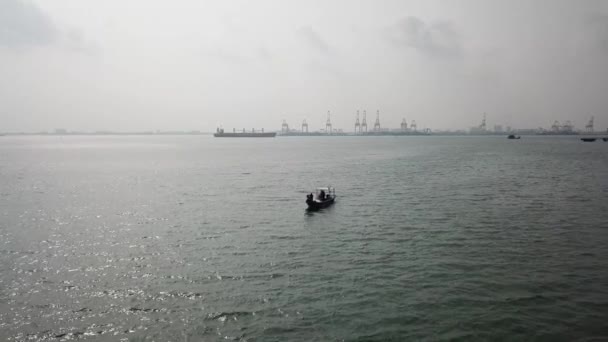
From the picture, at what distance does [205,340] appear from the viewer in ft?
50.3

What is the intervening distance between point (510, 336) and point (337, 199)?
33.1m

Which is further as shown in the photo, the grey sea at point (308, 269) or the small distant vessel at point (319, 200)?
the small distant vessel at point (319, 200)

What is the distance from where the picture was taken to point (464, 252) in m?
25.9

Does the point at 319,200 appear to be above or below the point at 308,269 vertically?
above

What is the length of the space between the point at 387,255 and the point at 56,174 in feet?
264

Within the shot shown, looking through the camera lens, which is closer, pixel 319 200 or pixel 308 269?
pixel 308 269

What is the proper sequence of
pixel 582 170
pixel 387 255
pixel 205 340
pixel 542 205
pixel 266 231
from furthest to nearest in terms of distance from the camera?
pixel 582 170 → pixel 542 205 → pixel 266 231 → pixel 387 255 → pixel 205 340

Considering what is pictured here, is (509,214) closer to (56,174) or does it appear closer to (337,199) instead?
(337,199)

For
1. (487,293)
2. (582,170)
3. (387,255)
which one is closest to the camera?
(487,293)

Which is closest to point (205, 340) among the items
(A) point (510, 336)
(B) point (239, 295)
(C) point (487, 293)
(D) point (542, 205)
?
(B) point (239, 295)

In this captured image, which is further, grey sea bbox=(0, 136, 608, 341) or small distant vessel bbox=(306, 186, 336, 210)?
small distant vessel bbox=(306, 186, 336, 210)

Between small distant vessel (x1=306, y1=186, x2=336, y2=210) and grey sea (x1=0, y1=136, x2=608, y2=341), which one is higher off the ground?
small distant vessel (x1=306, y1=186, x2=336, y2=210)

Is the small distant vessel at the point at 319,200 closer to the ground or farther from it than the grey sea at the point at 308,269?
farther from it

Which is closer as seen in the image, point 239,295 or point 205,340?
point 205,340
